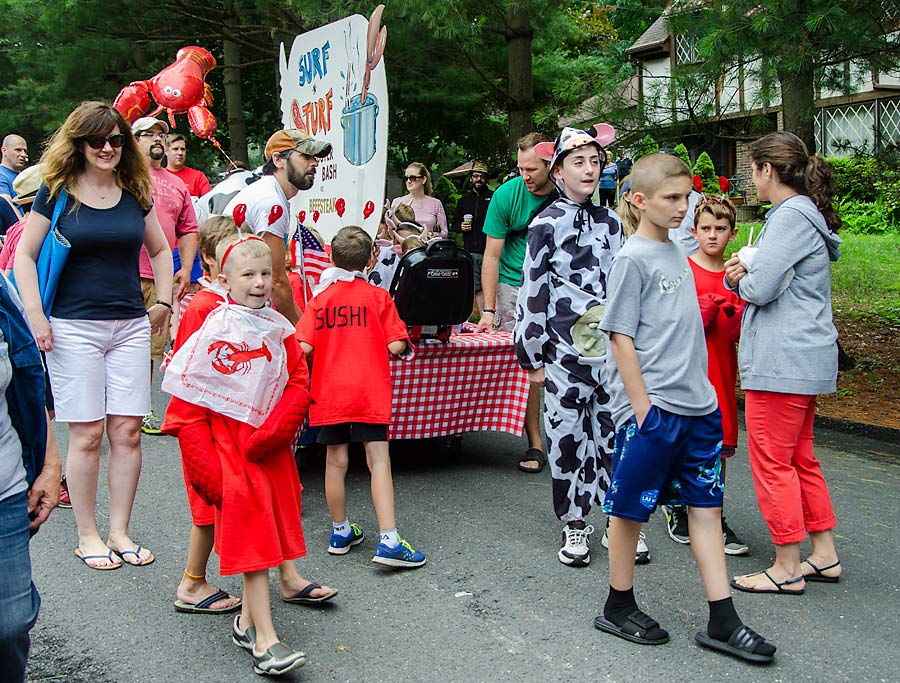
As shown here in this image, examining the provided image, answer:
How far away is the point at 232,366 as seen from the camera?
3.44 meters

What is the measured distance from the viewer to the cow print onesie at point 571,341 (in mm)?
4480

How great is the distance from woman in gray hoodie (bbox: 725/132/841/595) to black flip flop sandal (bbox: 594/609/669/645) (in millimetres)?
662

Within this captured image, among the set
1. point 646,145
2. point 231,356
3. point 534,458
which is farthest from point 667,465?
point 646,145

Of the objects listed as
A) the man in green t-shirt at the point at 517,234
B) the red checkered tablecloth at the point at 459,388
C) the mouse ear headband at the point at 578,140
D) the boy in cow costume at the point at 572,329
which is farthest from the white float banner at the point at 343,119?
the boy in cow costume at the point at 572,329

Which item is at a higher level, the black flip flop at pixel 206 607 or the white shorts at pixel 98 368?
the white shorts at pixel 98 368

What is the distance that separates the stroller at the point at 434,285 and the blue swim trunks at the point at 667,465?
182 centimetres

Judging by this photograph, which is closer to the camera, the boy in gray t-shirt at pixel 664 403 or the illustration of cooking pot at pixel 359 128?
the boy in gray t-shirt at pixel 664 403

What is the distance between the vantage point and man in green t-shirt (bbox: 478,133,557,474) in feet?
19.1

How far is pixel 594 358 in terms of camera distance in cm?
444

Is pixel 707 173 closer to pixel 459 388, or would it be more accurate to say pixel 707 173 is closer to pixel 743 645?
pixel 459 388

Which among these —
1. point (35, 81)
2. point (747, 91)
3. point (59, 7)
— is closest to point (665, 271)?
point (747, 91)

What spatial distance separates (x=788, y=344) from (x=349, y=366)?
1.97 meters

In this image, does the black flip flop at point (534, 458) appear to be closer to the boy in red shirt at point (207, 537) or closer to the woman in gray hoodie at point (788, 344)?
the woman in gray hoodie at point (788, 344)

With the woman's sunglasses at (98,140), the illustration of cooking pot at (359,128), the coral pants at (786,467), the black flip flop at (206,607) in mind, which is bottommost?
the black flip flop at (206,607)
